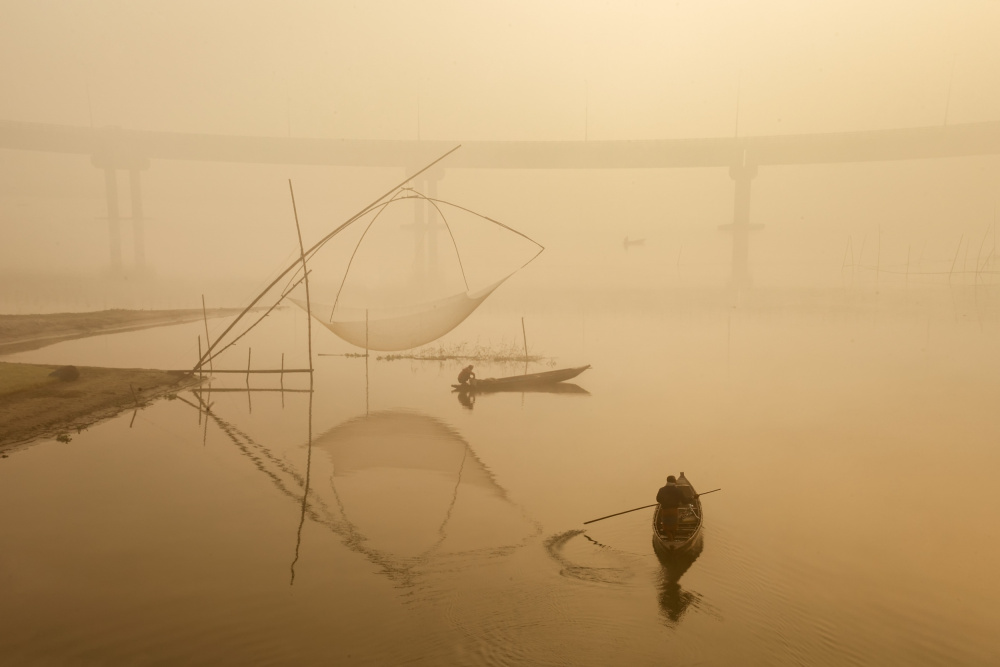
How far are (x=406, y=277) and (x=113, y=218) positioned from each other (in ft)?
81.4

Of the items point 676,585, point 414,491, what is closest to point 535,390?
point 414,491

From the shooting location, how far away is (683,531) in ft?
24.8

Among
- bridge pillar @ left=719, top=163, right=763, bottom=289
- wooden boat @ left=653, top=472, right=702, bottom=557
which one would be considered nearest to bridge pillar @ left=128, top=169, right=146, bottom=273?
bridge pillar @ left=719, top=163, right=763, bottom=289

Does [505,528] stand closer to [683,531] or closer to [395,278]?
[683,531]

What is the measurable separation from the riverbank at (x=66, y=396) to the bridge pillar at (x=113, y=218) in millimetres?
48577

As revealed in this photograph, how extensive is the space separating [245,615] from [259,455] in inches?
209

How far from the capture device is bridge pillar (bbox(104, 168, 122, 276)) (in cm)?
5953

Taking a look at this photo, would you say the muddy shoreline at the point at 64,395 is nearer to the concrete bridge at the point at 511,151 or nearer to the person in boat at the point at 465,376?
the person in boat at the point at 465,376

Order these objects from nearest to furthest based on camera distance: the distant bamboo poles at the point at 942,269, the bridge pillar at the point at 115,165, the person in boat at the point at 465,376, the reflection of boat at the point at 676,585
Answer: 1. the reflection of boat at the point at 676,585
2. the person in boat at the point at 465,376
3. the distant bamboo poles at the point at 942,269
4. the bridge pillar at the point at 115,165

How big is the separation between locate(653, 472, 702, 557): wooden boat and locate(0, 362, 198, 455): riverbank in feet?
30.2

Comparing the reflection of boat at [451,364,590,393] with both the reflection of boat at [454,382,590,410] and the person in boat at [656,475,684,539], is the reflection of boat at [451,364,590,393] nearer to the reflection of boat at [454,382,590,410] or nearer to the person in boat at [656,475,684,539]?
the reflection of boat at [454,382,590,410]

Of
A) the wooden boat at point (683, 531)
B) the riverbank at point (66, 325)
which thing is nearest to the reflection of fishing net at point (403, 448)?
the wooden boat at point (683, 531)

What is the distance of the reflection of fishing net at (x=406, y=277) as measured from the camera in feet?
50.5

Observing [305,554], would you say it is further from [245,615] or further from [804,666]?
[804,666]
